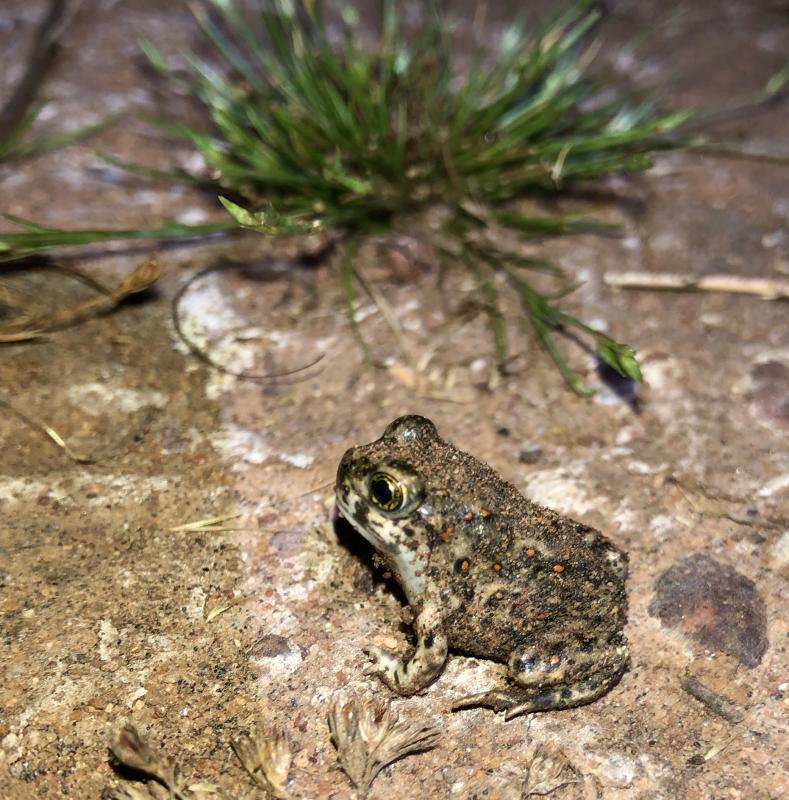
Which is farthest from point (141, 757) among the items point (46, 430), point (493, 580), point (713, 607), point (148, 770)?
point (713, 607)

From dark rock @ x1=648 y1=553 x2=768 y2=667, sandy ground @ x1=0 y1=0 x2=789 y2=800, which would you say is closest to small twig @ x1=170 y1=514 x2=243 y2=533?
sandy ground @ x1=0 y1=0 x2=789 y2=800

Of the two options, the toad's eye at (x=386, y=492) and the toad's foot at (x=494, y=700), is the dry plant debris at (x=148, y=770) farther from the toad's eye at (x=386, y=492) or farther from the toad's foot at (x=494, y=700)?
the toad's eye at (x=386, y=492)

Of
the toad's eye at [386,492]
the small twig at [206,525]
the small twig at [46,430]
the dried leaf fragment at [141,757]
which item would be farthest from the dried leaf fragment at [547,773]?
the small twig at [46,430]

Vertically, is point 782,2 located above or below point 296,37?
below

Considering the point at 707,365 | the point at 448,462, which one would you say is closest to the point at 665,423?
the point at 707,365

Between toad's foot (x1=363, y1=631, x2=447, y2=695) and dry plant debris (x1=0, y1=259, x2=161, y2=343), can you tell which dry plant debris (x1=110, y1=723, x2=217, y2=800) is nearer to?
toad's foot (x1=363, y1=631, x2=447, y2=695)

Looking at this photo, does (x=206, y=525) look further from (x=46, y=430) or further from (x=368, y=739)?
(x=368, y=739)

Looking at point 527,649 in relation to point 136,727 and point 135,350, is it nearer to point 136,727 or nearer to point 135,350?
point 136,727
